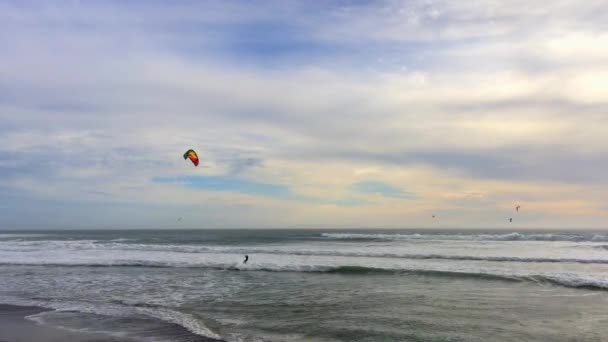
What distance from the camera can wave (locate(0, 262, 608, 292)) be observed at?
605 inches

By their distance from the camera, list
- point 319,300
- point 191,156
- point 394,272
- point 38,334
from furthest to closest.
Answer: point 394,272 → point 191,156 → point 319,300 → point 38,334

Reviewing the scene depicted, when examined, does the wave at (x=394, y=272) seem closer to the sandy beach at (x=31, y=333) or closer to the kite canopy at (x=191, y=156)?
the kite canopy at (x=191, y=156)

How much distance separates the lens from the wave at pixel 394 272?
50.4ft

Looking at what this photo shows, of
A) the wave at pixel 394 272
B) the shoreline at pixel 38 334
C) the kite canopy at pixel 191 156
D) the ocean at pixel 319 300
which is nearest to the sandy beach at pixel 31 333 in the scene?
the shoreline at pixel 38 334

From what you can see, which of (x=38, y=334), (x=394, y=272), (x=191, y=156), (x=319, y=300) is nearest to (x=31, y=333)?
(x=38, y=334)

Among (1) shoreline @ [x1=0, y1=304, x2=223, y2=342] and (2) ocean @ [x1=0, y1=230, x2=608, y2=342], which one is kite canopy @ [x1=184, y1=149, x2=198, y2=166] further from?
(1) shoreline @ [x1=0, y1=304, x2=223, y2=342]

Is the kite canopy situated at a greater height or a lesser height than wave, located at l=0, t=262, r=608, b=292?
greater

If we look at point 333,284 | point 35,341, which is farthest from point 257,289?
point 35,341

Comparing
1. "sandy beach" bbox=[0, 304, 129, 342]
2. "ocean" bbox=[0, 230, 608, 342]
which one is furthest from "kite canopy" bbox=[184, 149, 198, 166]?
"sandy beach" bbox=[0, 304, 129, 342]

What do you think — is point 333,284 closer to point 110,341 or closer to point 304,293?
point 304,293

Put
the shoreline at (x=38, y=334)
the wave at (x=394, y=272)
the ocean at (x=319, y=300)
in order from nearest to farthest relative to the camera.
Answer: the shoreline at (x=38, y=334) → the ocean at (x=319, y=300) → the wave at (x=394, y=272)

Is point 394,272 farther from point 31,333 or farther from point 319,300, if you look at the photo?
point 31,333

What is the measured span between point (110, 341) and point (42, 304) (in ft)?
16.8

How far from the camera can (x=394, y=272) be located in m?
19.0
